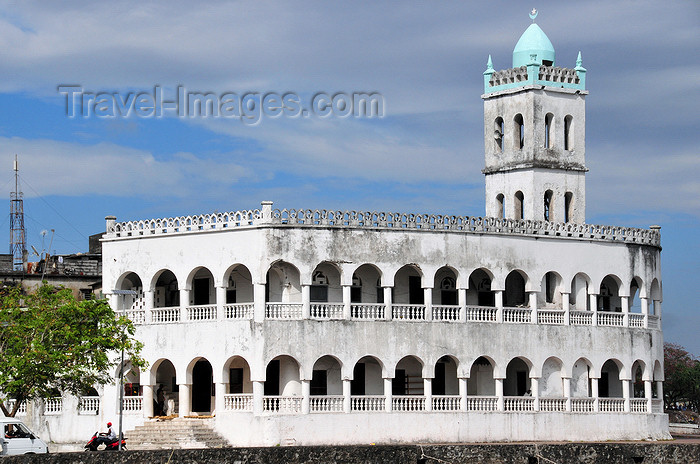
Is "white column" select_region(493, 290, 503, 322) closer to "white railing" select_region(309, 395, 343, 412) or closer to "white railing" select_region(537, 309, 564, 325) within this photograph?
"white railing" select_region(537, 309, 564, 325)

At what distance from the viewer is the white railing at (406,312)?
141ft

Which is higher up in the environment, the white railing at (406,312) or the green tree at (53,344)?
the white railing at (406,312)

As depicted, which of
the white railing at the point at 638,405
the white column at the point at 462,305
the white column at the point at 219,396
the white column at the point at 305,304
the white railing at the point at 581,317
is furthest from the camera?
the white railing at the point at 638,405

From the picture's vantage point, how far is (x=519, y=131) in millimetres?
49469

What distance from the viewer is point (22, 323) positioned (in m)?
39.0

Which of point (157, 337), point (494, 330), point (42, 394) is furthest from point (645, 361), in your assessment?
point (42, 394)

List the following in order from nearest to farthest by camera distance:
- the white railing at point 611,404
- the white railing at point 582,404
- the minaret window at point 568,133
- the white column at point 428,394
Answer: the white column at point 428,394
the white railing at point 582,404
the white railing at point 611,404
the minaret window at point 568,133

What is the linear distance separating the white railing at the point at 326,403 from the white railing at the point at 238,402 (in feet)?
6.61

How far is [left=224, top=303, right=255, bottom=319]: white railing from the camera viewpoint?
41.8 meters

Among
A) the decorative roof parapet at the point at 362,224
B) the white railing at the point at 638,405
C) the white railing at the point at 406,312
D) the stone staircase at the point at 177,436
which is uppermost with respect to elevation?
the decorative roof parapet at the point at 362,224

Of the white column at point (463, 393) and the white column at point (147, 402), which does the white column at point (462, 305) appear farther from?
the white column at point (147, 402)

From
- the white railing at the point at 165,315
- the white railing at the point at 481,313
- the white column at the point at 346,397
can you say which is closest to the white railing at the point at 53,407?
the white railing at the point at 165,315

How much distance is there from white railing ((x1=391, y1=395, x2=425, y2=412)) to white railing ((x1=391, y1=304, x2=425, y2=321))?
268cm

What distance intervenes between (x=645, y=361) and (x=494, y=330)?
718 centimetres
